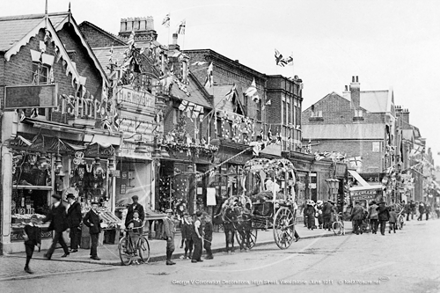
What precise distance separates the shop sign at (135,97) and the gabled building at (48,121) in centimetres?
90

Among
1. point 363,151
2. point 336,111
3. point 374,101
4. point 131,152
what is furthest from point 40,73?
point 374,101

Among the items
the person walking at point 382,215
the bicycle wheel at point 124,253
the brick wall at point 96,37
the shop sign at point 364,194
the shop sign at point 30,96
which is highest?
the brick wall at point 96,37

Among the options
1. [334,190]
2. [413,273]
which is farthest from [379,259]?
[334,190]

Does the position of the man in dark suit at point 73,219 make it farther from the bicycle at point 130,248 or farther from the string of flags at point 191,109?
the string of flags at point 191,109

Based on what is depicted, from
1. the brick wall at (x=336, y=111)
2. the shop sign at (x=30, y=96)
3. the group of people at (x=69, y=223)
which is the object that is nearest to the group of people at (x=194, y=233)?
the group of people at (x=69, y=223)

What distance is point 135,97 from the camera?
25359mm

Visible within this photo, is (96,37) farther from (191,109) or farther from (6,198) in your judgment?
(6,198)

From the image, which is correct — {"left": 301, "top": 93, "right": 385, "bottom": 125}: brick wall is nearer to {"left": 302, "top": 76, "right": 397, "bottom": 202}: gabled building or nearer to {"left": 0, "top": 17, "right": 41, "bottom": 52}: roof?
{"left": 302, "top": 76, "right": 397, "bottom": 202}: gabled building

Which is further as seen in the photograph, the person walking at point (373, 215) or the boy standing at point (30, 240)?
the person walking at point (373, 215)

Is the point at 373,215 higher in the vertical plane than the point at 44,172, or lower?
lower

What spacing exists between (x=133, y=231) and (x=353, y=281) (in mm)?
6236

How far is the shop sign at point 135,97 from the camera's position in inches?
966

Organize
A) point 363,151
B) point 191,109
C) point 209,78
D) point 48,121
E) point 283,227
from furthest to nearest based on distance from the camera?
point 363,151 → point 209,78 → point 191,109 → point 283,227 → point 48,121

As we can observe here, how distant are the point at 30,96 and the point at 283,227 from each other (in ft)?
30.4
